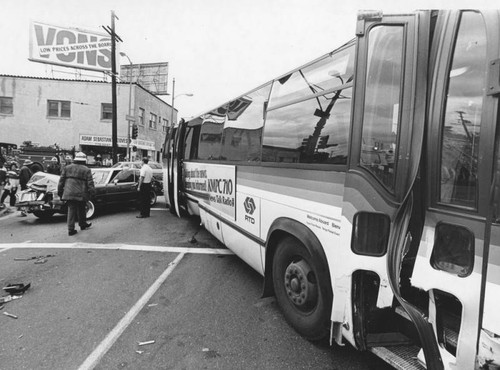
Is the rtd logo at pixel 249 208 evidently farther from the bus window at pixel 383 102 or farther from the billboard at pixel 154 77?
the billboard at pixel 154 77

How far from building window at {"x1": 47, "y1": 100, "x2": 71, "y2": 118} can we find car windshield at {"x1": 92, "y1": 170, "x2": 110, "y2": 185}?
1819 cm

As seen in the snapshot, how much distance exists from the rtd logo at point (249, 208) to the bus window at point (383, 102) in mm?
2005

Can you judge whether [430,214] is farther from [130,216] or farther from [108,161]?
[108,161]

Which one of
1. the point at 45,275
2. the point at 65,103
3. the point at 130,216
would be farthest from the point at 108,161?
the point at 45,275

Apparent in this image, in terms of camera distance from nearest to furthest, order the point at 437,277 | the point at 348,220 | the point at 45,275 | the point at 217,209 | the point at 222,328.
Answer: the point at 437,277 → the point at 348,220 → the point at 222,328 → the point at 45,275 → the point at 217,209

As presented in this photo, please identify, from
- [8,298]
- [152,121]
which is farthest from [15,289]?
[152,121]

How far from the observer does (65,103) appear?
24.7 m

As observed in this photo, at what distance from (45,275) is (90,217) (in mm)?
4710

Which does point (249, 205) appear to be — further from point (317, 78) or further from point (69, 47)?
point (69, 47)

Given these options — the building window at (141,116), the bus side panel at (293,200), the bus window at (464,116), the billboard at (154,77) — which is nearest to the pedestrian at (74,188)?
the bus side panel at (293,200)

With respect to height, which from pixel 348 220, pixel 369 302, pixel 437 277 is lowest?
pixel 369 302

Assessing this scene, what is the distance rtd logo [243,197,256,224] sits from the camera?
13.5 feet

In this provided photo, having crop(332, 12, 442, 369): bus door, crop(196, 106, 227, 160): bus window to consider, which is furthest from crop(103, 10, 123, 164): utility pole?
crop(332, 12, 442, 369): bus door

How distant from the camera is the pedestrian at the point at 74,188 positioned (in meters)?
7.42
